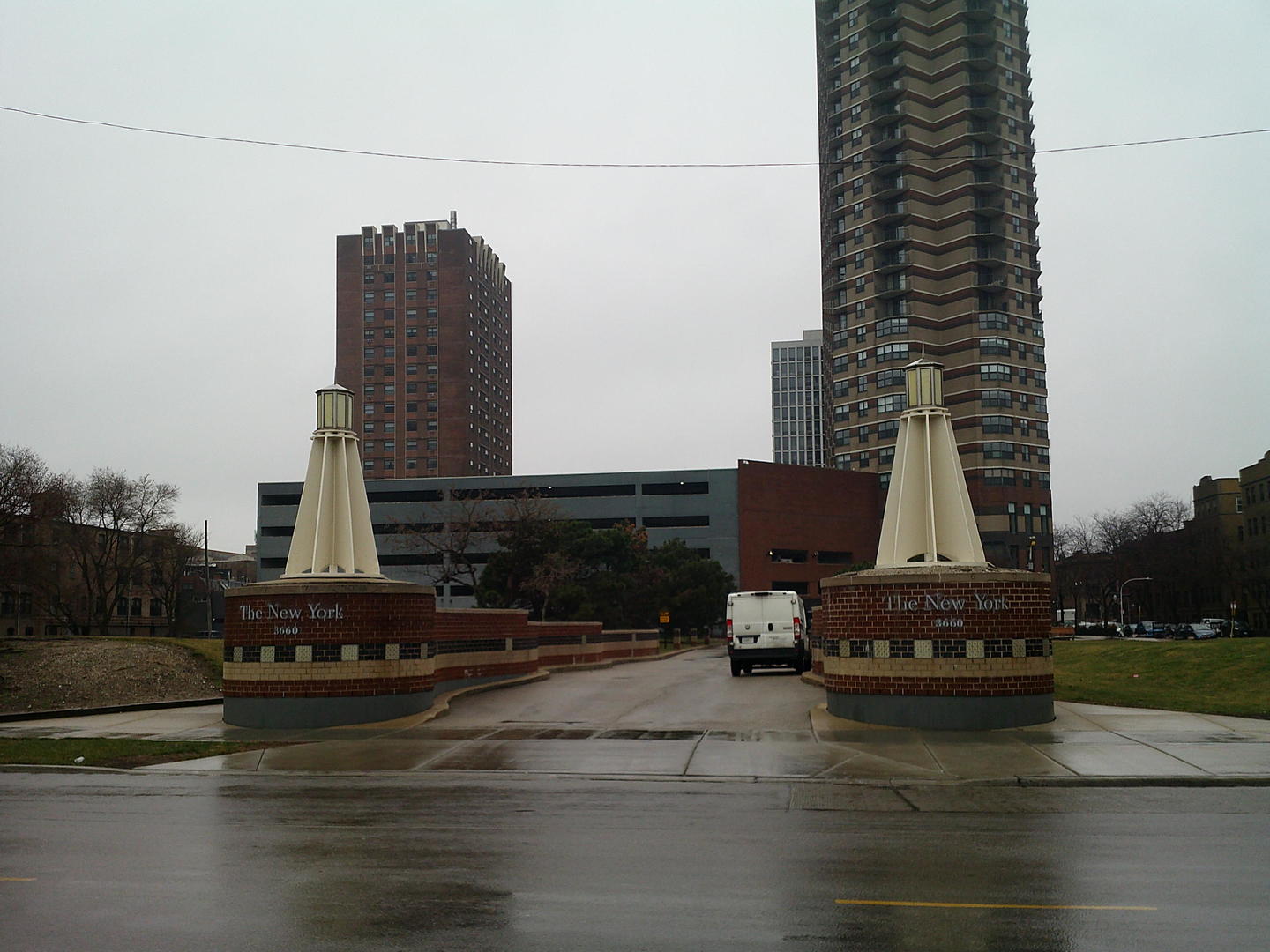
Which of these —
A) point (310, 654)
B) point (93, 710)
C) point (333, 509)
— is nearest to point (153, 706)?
point (93, 710)

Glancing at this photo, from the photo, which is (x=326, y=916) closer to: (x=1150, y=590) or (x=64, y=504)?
(x=64, y=504)

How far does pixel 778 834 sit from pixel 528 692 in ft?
51.0

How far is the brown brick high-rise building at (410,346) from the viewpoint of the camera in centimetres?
14075

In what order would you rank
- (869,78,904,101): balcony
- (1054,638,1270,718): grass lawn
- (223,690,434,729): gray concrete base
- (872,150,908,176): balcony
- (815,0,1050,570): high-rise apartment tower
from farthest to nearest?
(869,78,904,101): balcony → (872,150,908,176): balcony → (815,0,1050,570): high-rise apartment tower → (1054,638,1270,718): grass lawn → (223,690,434,729): gray concrete base

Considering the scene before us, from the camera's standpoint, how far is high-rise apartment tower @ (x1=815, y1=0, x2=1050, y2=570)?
9994 centimetres

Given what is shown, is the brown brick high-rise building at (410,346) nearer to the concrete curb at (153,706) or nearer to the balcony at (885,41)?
the balcony at (885,41)

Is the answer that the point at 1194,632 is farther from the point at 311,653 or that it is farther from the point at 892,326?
the point at 311,653

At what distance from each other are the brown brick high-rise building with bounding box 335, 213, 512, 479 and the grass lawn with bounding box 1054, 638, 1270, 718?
4462 inches

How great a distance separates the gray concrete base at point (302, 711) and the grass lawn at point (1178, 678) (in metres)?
13.8

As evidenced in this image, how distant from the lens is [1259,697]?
74.8 feet

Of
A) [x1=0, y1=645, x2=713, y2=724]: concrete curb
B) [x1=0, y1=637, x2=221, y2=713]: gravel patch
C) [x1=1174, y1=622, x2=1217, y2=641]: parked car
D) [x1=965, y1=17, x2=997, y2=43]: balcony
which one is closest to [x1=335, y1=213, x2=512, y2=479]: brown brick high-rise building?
[x1=965, y1=17, x2=997, y2=43]: balcony

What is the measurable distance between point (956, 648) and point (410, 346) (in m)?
131

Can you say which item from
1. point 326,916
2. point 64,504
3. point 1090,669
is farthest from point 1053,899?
point 64,504

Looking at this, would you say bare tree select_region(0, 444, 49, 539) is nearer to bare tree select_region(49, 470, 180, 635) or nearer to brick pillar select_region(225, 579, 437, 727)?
bare tree select_region(49, 470, 180, 635)
